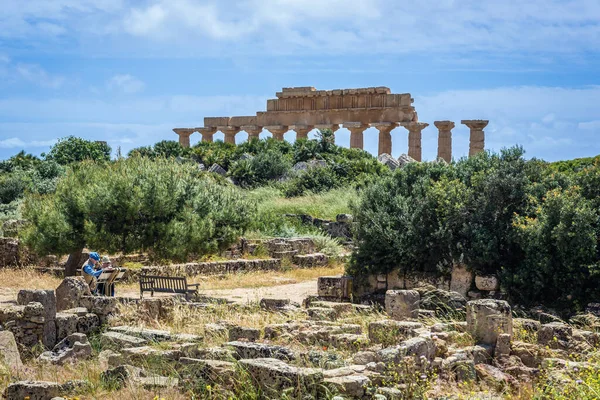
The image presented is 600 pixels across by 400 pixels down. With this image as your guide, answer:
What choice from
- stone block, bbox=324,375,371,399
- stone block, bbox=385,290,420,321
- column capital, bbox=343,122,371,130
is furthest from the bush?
column capital, bbox=343,122,371,130

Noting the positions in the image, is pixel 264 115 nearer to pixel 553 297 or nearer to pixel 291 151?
pixel 291 151

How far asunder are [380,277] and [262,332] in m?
7.15

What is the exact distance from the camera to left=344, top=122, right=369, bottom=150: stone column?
51.9 metres

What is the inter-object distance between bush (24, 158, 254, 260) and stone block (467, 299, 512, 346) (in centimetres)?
986

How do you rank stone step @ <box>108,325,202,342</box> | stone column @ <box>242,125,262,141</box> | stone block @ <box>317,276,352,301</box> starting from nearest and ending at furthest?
stone step @ <box>108,325,202,342</box>, stone block @ <box>317,276,352,301</box>, stone column @ <box>242,125,262,141</box>

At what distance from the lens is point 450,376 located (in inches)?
431

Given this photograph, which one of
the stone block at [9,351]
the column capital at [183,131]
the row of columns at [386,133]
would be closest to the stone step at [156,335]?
the stone block at [9,351]

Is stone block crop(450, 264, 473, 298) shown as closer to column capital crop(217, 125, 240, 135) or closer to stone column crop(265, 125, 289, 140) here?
stone column crop(265, 125, 289, 140)

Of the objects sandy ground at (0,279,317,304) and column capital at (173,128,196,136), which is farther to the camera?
column capital at (173,128,196,136)

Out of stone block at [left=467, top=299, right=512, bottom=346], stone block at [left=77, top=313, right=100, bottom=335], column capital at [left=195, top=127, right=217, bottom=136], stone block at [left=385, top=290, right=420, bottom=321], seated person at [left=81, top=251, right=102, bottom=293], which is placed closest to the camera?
stone block at [left=467, top=299, right=512, bottom=346]

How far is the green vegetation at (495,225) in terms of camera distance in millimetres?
16359

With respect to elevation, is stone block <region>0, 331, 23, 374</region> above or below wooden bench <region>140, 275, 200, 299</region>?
below

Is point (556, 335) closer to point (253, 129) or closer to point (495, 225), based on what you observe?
point (495, 225)

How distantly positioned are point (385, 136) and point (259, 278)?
91.0 feet
